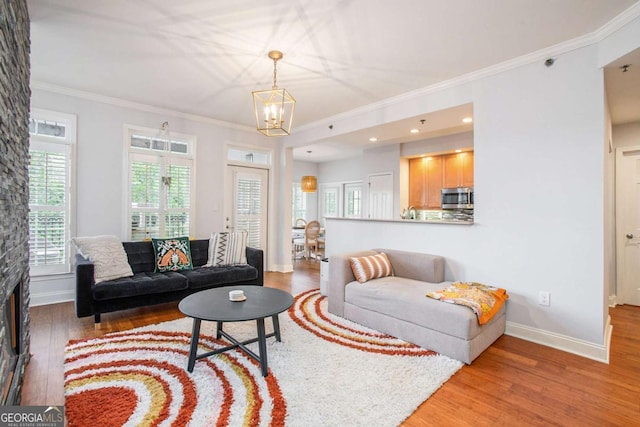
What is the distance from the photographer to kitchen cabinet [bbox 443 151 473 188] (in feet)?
18.4

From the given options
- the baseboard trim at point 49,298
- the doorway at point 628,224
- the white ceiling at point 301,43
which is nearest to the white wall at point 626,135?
the doorway at point 628,224

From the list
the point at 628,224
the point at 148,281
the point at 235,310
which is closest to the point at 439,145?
the point at 628,224

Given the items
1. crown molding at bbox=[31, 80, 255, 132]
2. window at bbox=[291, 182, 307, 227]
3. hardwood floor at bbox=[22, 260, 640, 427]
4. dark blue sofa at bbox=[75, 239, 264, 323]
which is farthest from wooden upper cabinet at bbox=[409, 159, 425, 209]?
window at bbox=[291, 182, 307, 227]

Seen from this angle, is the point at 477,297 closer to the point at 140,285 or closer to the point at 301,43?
the point at 301,43

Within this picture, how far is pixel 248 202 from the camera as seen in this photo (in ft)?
18.7

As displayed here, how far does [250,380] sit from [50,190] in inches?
141

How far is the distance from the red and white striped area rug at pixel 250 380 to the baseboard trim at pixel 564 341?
1.03 metres

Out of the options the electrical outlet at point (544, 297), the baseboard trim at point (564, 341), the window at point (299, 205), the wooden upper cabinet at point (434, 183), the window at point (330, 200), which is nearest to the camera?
the baseboard trim at point (564, 341)

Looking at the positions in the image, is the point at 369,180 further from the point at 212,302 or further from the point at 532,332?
the point at 212,302

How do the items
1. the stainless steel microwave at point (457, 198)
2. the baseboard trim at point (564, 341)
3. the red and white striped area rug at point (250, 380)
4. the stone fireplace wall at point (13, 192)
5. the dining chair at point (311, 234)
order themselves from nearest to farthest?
1. the stone fireplace wall at point (13, 192)
2. the red and white striped area rug at point (250, 380)
3. the baseboard trim at point (564, 341)
4. the stainless steel microwave at point (457, 198)
5. the dining chair at point (311, 234)

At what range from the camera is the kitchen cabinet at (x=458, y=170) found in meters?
5.60

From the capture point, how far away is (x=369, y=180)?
7.03 metres

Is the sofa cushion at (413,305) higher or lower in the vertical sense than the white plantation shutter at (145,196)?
lower

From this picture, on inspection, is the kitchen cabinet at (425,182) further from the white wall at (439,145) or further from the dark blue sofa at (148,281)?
the dark blue sofa at (148,281)
